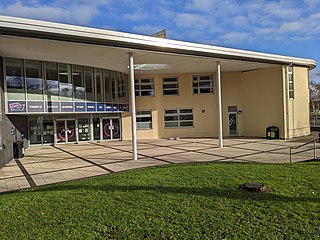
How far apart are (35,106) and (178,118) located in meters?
10.8

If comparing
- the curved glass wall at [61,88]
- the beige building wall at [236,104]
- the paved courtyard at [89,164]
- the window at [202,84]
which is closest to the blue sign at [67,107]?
the curved glass wall at [61,88]

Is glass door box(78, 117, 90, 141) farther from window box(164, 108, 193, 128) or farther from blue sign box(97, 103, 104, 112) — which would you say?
window box(164, 108, 193, 128)

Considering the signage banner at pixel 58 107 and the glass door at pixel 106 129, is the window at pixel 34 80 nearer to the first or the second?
the signage banner at pixel 58 107

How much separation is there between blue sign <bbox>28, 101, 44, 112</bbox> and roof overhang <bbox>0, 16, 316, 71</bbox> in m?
3.65

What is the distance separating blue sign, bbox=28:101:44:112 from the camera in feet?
50.4

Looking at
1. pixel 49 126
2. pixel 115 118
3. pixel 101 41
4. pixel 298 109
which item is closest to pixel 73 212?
pixel 101 41

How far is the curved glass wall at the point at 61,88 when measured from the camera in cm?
1477

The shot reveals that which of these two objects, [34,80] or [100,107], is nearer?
[34,80]

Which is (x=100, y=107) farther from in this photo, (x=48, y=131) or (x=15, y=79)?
(x=15, y=79)

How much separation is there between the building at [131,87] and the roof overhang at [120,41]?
0.03 metres

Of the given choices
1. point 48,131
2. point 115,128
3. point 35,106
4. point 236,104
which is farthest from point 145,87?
point 35,106

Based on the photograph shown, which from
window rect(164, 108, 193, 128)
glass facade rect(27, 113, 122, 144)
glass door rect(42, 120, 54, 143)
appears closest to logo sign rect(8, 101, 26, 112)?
glass facade rect(27, 113, 122, 144)

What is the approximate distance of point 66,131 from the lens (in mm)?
19859

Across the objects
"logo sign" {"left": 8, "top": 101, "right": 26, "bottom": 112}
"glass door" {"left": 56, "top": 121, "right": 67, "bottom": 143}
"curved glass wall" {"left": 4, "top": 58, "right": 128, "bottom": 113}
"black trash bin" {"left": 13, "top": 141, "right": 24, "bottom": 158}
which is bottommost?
"black trash bin" {"left": 13, "top": 141, "right": 24, "bottom": 158}
